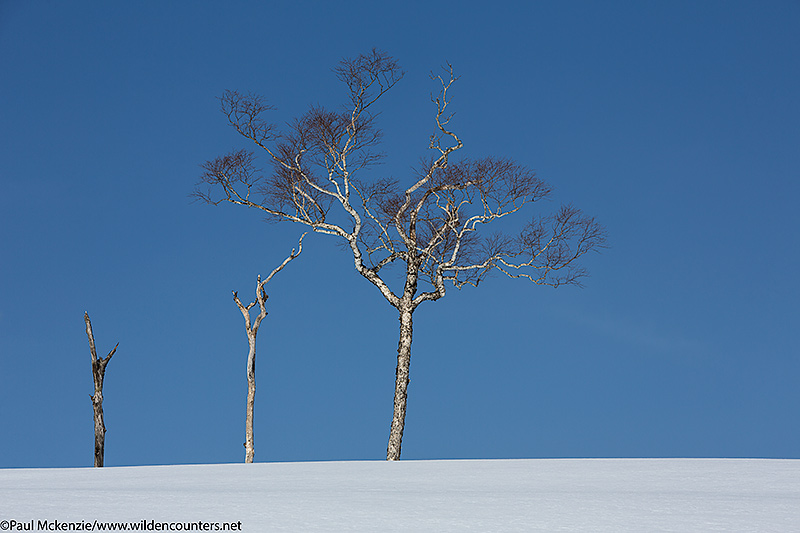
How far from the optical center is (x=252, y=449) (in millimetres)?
12812

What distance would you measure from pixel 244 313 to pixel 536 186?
606cm

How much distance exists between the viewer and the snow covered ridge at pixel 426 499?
3836mm

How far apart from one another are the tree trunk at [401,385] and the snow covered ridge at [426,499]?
5236 mm

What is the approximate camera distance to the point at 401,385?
13.0m

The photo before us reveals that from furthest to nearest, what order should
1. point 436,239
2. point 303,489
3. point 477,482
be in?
point 436,239, point 477,482, point 303,489

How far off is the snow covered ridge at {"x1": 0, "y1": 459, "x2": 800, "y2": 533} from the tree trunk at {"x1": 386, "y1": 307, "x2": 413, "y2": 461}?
5.24 meters

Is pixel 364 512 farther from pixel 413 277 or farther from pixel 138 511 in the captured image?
pixel 413 277

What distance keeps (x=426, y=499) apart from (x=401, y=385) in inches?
330

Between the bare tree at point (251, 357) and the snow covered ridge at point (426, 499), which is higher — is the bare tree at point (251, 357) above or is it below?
above

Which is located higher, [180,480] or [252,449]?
[252,449]

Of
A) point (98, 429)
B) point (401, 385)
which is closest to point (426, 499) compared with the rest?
point (401, 385)

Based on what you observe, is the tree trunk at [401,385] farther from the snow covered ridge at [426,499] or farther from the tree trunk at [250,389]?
the snow covered ridge at [426,499]

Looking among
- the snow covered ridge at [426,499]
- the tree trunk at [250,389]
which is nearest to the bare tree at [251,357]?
the tree trunk at [250,389]

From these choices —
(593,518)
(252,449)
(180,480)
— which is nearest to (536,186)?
(252,449)
